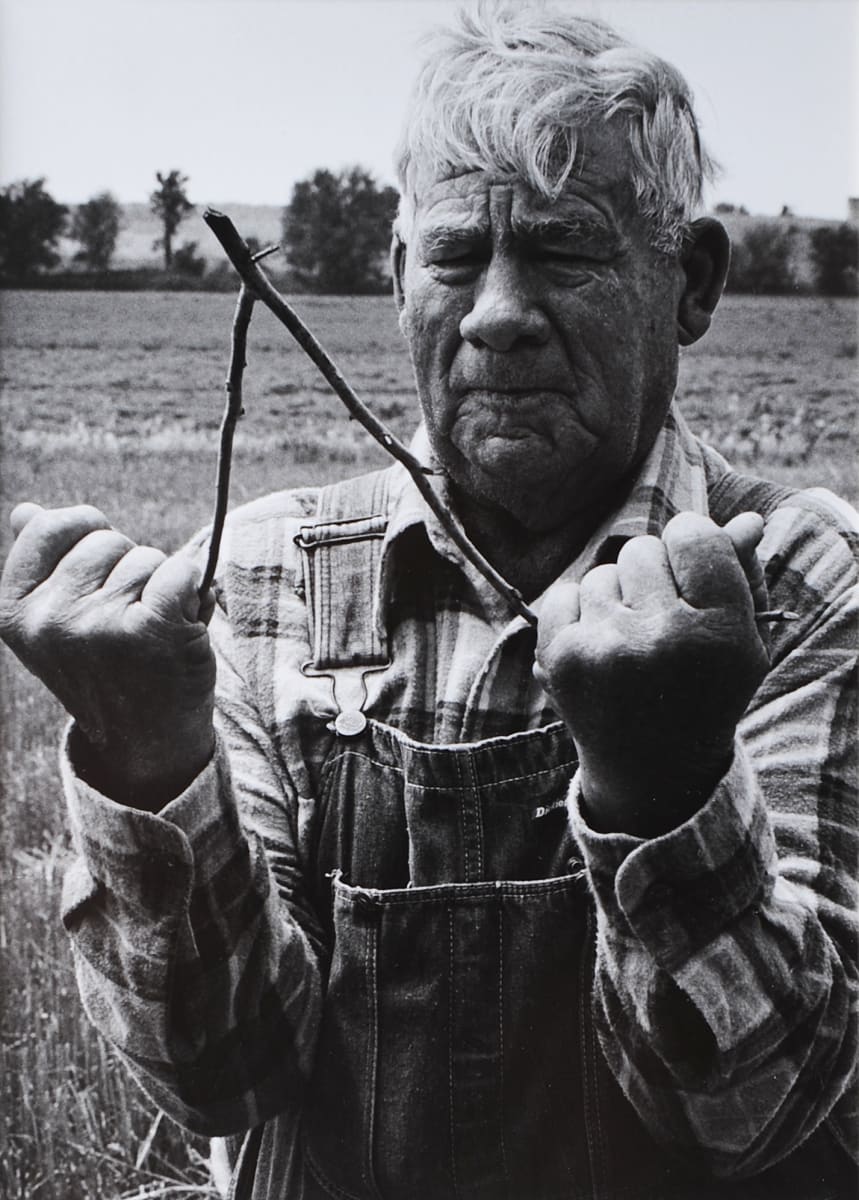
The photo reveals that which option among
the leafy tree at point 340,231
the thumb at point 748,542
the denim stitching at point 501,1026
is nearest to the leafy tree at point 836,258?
the leafy tree at point 340,231

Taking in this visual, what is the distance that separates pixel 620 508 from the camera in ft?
2.66

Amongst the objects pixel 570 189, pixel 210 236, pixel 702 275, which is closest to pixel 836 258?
pixel 702 275

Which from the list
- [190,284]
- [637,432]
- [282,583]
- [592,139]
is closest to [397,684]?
[282,583]

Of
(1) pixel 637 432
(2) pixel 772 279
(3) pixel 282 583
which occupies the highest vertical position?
(2) pixel 772 279

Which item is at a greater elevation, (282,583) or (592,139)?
(592,139)

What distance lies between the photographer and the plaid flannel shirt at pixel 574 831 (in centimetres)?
66

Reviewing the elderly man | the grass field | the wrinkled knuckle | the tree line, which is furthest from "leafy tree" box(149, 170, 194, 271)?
the wrinkled knuckle

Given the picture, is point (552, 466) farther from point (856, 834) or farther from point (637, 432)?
point (856, 834)

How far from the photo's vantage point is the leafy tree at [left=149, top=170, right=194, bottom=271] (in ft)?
3.16

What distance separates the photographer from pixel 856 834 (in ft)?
2.50

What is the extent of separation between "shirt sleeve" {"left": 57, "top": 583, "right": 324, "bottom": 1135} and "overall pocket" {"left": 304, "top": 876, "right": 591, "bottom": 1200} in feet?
0.17

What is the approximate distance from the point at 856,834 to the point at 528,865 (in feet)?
0.63

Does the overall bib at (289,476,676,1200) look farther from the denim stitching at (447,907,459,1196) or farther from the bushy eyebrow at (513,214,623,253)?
the bushy eyebrow at (513,214,623,253)

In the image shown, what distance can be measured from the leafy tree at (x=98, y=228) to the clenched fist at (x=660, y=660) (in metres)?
0.58
